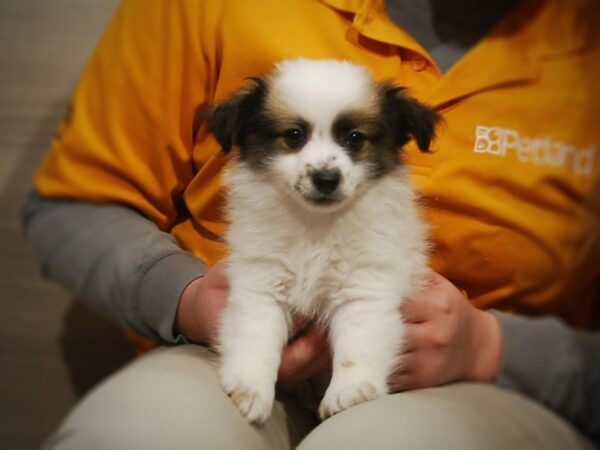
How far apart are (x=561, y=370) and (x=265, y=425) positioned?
0.38 meters

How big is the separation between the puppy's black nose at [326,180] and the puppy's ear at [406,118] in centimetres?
12

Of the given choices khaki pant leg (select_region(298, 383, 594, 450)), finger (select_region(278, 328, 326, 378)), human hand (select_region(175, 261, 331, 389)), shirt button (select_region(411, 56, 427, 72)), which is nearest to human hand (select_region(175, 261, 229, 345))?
human hand (select_region(175, 261, 331, 389))

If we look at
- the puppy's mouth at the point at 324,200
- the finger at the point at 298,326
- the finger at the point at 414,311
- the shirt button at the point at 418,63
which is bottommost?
the finger at the point at 298,326

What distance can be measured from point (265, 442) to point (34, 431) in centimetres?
31

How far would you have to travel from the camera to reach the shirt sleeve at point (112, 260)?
0.81 metres

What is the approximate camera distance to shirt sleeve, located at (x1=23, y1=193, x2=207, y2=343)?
81 centimetres

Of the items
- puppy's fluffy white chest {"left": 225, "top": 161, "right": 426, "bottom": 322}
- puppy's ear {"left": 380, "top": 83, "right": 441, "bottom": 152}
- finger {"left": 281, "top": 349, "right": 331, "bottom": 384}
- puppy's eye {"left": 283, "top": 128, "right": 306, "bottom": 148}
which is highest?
puppy's ear {"left": 380, "top": 83, "right": 441, "bottom": 152}

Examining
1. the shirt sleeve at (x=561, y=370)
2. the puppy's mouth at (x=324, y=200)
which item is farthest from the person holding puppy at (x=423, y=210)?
the puppy's mouth at (x=324, y=200)

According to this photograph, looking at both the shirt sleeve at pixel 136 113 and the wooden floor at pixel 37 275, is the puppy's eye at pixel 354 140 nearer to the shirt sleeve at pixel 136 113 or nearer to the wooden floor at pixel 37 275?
the shirt sleeve at pixel 136 113

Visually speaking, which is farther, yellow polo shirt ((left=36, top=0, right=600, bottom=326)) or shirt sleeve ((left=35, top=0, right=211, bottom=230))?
shirt sleeve ((left=35, top=0, right=211, bottom=230))

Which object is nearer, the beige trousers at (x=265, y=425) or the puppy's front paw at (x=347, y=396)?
the beige trousers at (x=265, y=425)

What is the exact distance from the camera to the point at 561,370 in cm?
55

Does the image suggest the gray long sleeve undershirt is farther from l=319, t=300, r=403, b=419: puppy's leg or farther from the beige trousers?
l=319, t=300, r=403, b=419: puppy's leg

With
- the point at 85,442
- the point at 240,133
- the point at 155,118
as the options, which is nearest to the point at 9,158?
the point at 155,118
